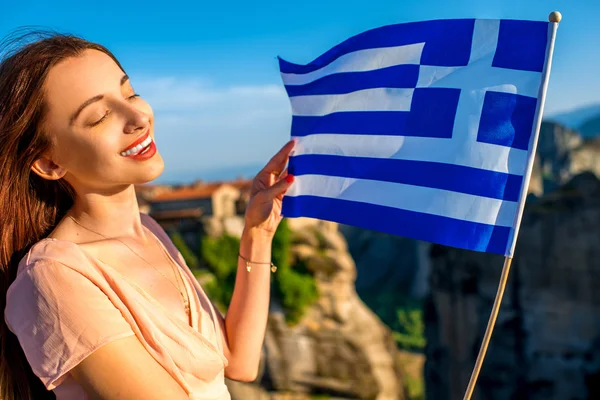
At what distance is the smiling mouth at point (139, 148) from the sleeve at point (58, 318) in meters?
0.39

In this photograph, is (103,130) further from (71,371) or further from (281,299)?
(281,299)

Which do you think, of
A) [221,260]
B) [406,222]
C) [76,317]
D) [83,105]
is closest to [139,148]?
[83,105]

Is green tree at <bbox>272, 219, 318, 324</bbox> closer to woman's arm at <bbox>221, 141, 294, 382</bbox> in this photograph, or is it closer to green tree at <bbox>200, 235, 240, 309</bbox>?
green tree at <bbox>200, 235, 240, 309</bbox>

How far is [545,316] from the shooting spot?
60.6ft

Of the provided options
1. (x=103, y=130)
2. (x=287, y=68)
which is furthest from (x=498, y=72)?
(x=103, y=130)

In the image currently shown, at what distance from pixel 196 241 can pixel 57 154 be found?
2087 centimetres

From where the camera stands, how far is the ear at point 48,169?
1.78 metres

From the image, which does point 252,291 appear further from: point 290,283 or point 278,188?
point 290,283

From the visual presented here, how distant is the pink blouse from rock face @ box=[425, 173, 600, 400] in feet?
60.4

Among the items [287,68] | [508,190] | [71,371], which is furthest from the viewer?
[287,68]

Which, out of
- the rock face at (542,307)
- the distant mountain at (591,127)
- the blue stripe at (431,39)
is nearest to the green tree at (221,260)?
the rock face at (542,307)

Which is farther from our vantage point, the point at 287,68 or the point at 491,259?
the point at 491,259

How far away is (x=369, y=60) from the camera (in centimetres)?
271

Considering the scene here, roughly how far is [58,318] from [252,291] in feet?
3.16
